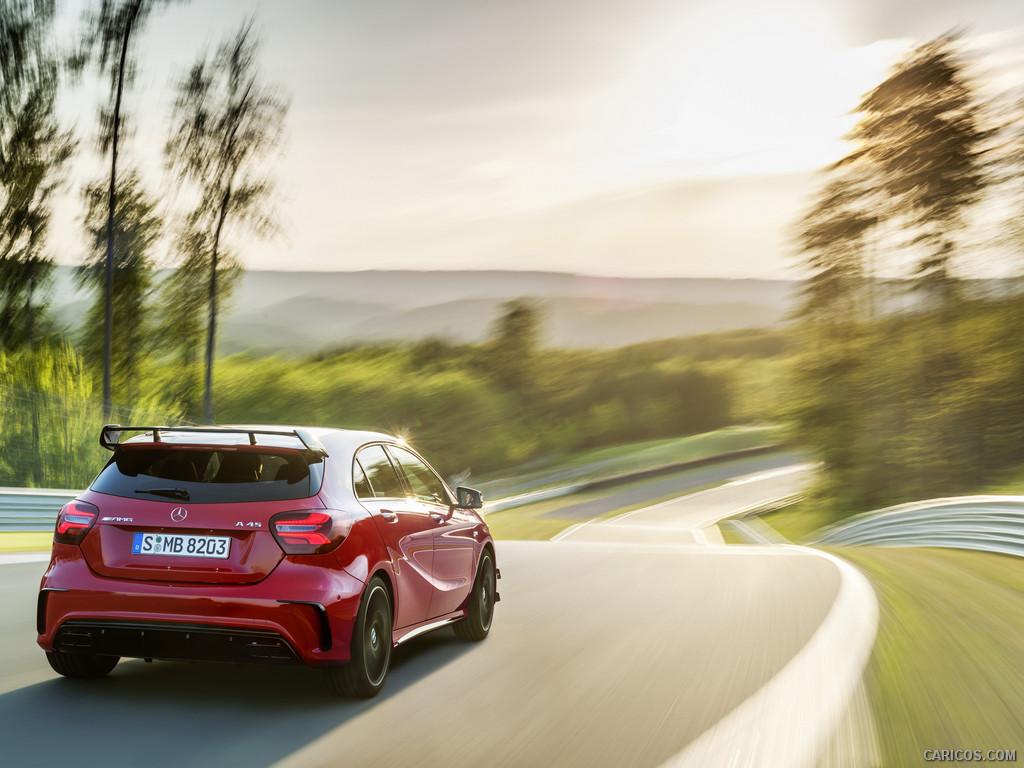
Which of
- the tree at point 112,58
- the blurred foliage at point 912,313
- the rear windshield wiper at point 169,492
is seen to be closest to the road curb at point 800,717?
the rear windshield wiper at point 169,492

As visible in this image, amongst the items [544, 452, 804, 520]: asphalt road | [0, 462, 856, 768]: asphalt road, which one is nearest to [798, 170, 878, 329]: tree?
[544, 452, 804, 520]: asphalt road

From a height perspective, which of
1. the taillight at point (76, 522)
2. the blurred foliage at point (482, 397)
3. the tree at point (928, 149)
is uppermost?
the tree at point (928, 149)

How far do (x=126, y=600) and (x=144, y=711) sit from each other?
0.55 m

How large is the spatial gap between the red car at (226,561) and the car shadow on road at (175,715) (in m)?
0.23

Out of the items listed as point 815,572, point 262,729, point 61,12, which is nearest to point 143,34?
point 61,12

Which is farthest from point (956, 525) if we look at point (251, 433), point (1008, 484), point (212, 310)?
point (212, 310)

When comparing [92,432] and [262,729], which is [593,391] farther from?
[262,729]

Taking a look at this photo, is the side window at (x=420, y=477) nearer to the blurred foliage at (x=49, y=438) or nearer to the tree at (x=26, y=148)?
the blurred foliage at (x=49, y=438)

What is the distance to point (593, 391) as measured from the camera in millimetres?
102062

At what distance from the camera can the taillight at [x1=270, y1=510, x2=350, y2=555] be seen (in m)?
5.61

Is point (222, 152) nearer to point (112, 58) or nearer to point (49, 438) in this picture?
point (112, 58)

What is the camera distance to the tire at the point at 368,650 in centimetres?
581

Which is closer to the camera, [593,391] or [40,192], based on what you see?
[40,192]

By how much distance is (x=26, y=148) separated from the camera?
29703 mm
